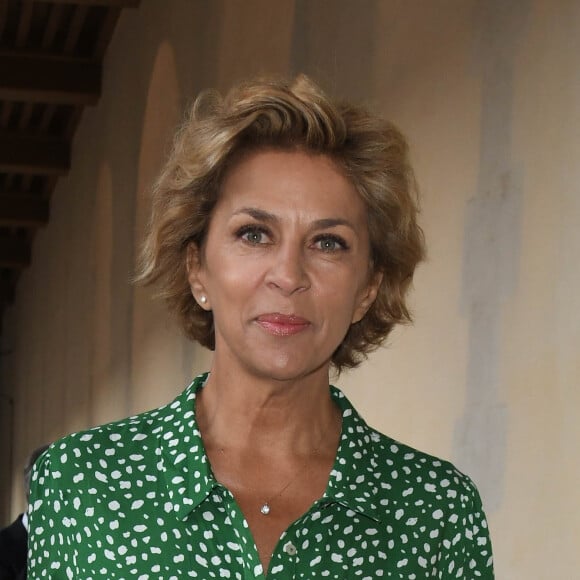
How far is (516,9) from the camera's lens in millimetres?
4770

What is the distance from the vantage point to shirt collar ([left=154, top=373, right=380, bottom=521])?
2.47m

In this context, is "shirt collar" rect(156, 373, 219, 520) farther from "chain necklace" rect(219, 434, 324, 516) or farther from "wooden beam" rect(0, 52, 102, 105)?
"wooden beam" rect(0, 52, 102, 105)

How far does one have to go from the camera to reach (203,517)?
2.46 meters

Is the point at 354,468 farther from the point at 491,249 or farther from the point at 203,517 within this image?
the point at 491,249

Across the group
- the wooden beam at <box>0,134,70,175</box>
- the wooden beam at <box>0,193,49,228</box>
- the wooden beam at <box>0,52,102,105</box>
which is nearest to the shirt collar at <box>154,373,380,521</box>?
the wooden beam at <box>0,52,102,105</box>

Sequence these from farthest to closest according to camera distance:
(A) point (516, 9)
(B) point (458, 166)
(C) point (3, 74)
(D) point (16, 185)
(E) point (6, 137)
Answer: (D) point (16, 185), (E) point (6, 137), (C) point (3, 74), (B) point (458, 166), (A) point (516, 9)

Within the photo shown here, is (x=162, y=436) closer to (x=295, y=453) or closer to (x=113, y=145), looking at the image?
(x=295, y=453)

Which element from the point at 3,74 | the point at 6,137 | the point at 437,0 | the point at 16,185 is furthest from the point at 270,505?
the point at 16,185

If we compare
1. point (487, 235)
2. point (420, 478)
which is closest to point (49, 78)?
point (487, 235)

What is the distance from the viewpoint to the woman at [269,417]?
8.04 ft

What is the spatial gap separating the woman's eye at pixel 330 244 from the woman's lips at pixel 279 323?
0.47 ft

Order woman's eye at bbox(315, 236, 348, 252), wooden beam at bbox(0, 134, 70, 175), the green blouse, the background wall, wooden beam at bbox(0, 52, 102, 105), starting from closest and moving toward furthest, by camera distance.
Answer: the green blouse → woman's eye at bbox(315, 236, 348, 252) → the background wall → wooden beam at bbox(0, 52, 102, 105) → wooden beam at bbox(0, 134, 70, 175)

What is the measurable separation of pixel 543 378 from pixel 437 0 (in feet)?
5.34

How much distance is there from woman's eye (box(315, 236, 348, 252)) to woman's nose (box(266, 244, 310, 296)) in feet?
0.14
